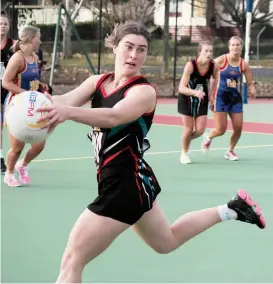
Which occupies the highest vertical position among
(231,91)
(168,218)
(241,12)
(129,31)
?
(241,12)

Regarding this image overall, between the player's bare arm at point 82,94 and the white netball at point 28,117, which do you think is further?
the player's bare arm at point 82,94

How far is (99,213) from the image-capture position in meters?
3.92

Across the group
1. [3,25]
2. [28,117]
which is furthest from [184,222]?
[3,25]

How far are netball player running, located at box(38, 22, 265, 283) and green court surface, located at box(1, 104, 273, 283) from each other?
840 mm

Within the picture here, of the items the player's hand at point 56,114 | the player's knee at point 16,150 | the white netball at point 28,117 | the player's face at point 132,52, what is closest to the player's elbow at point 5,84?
the player's knee at point 16,150

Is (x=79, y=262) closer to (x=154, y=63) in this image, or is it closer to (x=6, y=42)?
(x=6, y=42)

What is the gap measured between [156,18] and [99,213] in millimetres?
Result: 21866

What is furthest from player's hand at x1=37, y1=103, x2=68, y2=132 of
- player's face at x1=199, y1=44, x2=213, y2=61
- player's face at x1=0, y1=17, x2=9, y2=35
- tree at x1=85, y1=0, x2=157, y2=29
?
tree at x1=85, y1=0, x2=157, y2=29

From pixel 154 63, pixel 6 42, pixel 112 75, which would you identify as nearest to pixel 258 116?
pixel 154 63

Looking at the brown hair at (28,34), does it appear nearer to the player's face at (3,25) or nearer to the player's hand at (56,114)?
the player's face at (3,25)

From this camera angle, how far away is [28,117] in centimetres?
367

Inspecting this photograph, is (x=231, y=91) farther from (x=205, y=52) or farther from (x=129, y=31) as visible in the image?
(x=129, y=31)

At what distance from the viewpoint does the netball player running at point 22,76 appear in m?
7.73

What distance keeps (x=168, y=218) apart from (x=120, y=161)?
267cm
